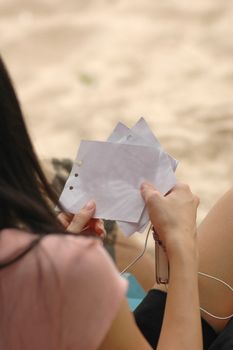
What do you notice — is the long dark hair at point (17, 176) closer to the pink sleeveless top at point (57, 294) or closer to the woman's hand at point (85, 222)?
the pink sleeveless top at point (57, 294)

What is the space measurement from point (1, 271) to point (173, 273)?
12.2 inches

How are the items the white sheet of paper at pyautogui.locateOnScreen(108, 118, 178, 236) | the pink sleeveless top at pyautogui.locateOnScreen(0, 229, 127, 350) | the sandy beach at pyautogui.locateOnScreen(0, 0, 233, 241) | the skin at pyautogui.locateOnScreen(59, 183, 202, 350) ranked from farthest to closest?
1. the sandy beach at pyautogui.locateOnScreen(0, 0, 233, 241)
2. the white sheet of paper at pyautogui.locateOnScreen(108, 118, 178, 236)
3. the skin at pyautogui.locateOnScreen(59, 183, 202, 350)
4. the pink sleeveless top at pyautogui.locateOnScreen(0, 229, 127, 350)

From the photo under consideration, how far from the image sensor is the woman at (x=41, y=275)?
0.86 m

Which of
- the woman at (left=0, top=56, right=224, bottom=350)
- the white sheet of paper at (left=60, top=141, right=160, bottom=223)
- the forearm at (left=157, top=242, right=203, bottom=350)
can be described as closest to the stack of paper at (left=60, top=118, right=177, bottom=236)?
the white sheet of paper at (left=60, top=141, right=160, bottom=223)

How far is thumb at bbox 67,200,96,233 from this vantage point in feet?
3.96

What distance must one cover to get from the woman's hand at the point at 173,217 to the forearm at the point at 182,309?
18 mm

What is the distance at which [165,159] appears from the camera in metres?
1.22

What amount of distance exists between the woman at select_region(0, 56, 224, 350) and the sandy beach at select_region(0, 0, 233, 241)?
3.80ft

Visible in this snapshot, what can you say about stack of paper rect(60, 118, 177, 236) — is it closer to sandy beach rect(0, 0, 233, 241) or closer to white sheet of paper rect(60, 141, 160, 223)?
white sheet of paper rect(60, 141, 160, 223)

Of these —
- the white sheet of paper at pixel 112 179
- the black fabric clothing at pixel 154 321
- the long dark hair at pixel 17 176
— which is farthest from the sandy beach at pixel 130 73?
the long dark hair at pixel 17 176

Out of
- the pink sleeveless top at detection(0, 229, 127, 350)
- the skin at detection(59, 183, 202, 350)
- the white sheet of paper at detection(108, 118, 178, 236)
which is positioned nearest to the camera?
the pink sleeveless top at detection(0, 229, 127, 350)

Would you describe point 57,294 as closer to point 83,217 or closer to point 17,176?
point 17,176

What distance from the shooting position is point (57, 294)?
86 centimetres

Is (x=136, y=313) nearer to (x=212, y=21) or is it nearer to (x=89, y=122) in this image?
(x=89, y=122)
